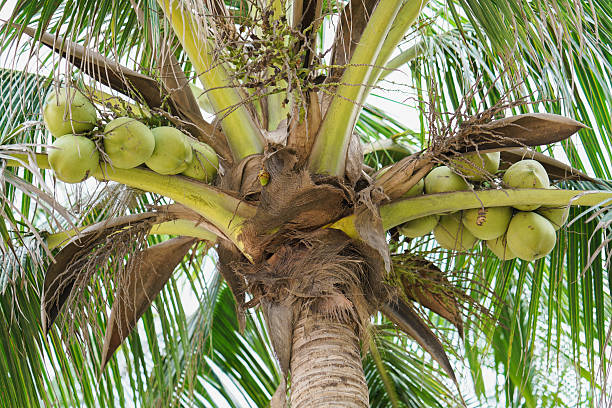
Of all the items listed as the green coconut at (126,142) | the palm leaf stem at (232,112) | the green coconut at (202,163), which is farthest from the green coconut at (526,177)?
the green coconut at (126,142)

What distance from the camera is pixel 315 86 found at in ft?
5.48

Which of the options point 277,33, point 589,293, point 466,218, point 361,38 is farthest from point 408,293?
point 277,33

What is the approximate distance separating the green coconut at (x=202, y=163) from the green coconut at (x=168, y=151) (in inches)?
3.4

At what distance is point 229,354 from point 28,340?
4.48 ft

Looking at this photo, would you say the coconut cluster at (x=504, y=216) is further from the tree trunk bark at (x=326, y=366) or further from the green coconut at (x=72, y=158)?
the green coconut at (x=72, y=158)

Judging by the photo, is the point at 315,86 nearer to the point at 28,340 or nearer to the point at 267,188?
the point at 267,188

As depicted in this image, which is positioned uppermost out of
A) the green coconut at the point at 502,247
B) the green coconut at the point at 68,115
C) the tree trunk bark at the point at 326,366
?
the green coconut at the point at 68,115

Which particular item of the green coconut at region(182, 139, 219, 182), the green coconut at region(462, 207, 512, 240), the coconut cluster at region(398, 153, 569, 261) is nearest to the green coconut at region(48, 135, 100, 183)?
the green coconut at region(182, 139, 219, 182)

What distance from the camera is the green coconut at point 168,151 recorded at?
5.86 feet

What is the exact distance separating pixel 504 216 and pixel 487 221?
6 cm

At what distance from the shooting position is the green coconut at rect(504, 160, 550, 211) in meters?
1.93

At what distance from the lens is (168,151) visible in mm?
1789

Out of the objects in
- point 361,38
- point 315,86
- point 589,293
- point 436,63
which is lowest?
point 589,293

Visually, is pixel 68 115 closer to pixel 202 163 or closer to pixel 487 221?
pixel 202 163
